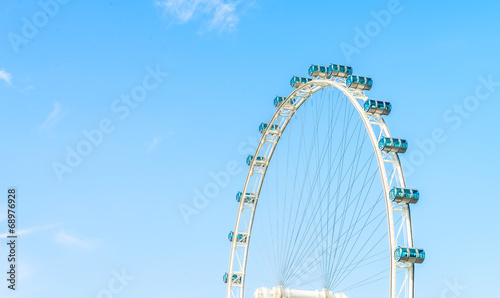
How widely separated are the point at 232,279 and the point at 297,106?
18.2 m

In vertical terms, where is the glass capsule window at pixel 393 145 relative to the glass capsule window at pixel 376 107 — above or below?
below

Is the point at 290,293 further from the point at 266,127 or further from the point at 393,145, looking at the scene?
the point at 266,127

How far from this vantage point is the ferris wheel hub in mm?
46700

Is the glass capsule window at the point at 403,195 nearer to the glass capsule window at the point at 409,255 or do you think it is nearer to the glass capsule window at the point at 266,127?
the glass capsule window at the point at 409,255

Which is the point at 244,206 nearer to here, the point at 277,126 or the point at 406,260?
the point at 277,126

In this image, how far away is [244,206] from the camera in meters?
65.4

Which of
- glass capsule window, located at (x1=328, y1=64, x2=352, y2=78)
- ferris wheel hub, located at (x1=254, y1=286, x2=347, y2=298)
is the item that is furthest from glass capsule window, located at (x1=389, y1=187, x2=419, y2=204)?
glass capsule window, located at (x1=328, y1=64, x2=352, y2=78)

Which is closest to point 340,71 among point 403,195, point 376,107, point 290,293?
point 376,107

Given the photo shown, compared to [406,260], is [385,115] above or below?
above

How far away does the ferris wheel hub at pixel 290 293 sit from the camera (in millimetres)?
46700

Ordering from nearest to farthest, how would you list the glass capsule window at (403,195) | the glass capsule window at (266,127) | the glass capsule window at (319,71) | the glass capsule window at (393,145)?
the glass capsule window at (403,195) → the glass capsule window at (393,145) → the glass capsule window at (319,71) → the glass capsule window at (266,127)

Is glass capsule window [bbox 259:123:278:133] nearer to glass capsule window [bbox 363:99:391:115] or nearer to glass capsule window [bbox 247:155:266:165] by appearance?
glass capsule window [bbox 247:155:266:165]

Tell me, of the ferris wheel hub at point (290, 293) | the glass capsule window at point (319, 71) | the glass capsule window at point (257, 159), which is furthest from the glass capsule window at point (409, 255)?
the glass capsule window at point (257, 159)

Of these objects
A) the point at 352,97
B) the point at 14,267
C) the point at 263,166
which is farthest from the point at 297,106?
the point at 14,267
